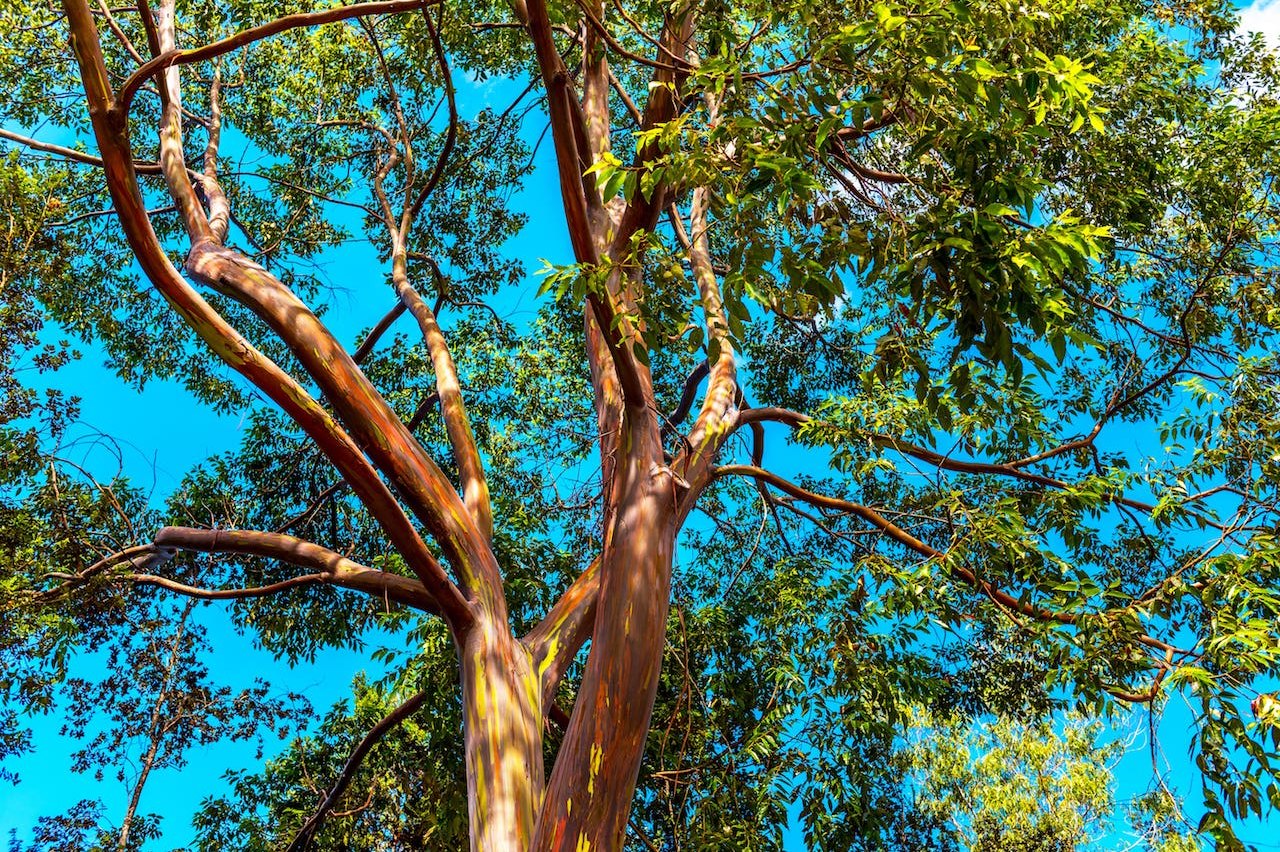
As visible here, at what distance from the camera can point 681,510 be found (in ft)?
15.2

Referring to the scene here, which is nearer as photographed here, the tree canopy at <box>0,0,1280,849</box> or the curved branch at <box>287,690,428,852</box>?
the tree canopy at <box>0,0,1280,849</box>

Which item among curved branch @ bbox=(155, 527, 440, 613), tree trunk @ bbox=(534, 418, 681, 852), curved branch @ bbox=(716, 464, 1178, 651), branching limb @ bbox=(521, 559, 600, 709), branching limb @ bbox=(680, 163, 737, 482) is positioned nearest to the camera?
tree trunk @ bbox=(534, 418, 681, 852)

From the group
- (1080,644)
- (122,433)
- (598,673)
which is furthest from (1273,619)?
(122,433)

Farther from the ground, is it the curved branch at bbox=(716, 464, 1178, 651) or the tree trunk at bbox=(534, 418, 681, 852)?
the curved branch at bbox=(716, 464, 1178, 651)

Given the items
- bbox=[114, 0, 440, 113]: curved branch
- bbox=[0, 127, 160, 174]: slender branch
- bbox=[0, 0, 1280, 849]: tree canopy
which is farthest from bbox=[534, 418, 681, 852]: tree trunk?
bbox=[0, 127, 160, 174]: slender branch

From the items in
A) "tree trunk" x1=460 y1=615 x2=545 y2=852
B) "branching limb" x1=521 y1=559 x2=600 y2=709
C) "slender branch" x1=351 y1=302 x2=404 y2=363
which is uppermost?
"slender branch" x1=351 y1=302 x2=404 y2=363

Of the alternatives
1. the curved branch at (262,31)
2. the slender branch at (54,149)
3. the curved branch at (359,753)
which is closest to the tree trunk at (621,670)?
the curved branch at (262,31)

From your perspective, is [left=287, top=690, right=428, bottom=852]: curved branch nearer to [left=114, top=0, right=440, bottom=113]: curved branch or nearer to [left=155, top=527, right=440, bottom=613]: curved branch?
[left=155, top=527, right=440, bottom=613]: curved branch

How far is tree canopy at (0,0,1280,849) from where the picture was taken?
354 cm

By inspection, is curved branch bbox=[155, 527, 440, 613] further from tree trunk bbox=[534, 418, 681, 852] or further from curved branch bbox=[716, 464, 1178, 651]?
curved branch bbox=[716, 464, 1178, 651]

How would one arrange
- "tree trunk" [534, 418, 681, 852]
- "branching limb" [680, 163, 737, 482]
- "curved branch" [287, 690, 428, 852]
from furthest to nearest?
"curved branch" [287, 690, 428, 852] → "branching limb" [680, 163, 737, 482] → "tree trunk" [534, 418, 681, 852]

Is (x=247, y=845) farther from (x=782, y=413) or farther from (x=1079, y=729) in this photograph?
(x=1079, y=729)

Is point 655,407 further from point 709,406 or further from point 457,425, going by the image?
point 457,425

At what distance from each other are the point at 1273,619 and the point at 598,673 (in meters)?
3.02
